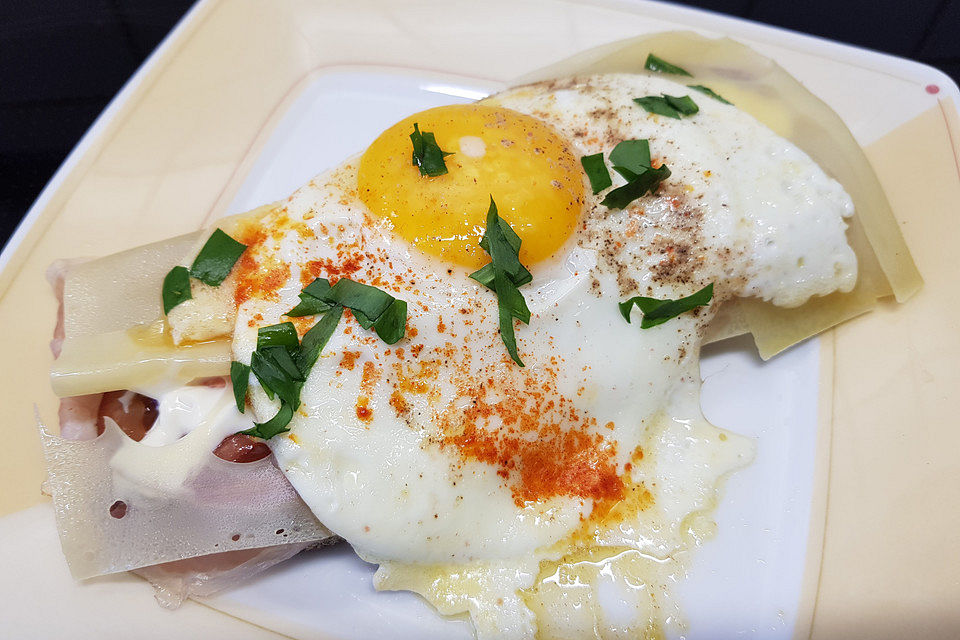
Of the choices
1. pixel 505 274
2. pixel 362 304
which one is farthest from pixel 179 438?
pixel 505 274

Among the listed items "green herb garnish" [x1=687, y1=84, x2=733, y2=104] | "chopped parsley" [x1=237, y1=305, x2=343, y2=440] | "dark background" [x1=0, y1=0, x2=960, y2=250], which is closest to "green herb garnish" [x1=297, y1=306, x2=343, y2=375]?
"chopped parsley" [x1=237, y1=305, x2=343, y2=440]

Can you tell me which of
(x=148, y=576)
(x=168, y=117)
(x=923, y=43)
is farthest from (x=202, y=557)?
(x=923, y=43)

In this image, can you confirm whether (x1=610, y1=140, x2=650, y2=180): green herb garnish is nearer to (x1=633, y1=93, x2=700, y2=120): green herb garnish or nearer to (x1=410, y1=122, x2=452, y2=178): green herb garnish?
(x1=633, y1=93, x2=700, y2=120): green herb garnish

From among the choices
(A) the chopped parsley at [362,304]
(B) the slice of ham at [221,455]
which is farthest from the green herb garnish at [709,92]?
(B) the slice of ham at [221,455]

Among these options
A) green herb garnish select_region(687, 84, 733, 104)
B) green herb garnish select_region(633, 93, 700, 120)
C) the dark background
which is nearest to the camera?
green herb garnish select_region(633, 93, 700, 120)

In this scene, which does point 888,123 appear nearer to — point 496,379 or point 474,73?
point 474,73

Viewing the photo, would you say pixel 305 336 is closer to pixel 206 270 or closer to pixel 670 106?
pixel 206 270
